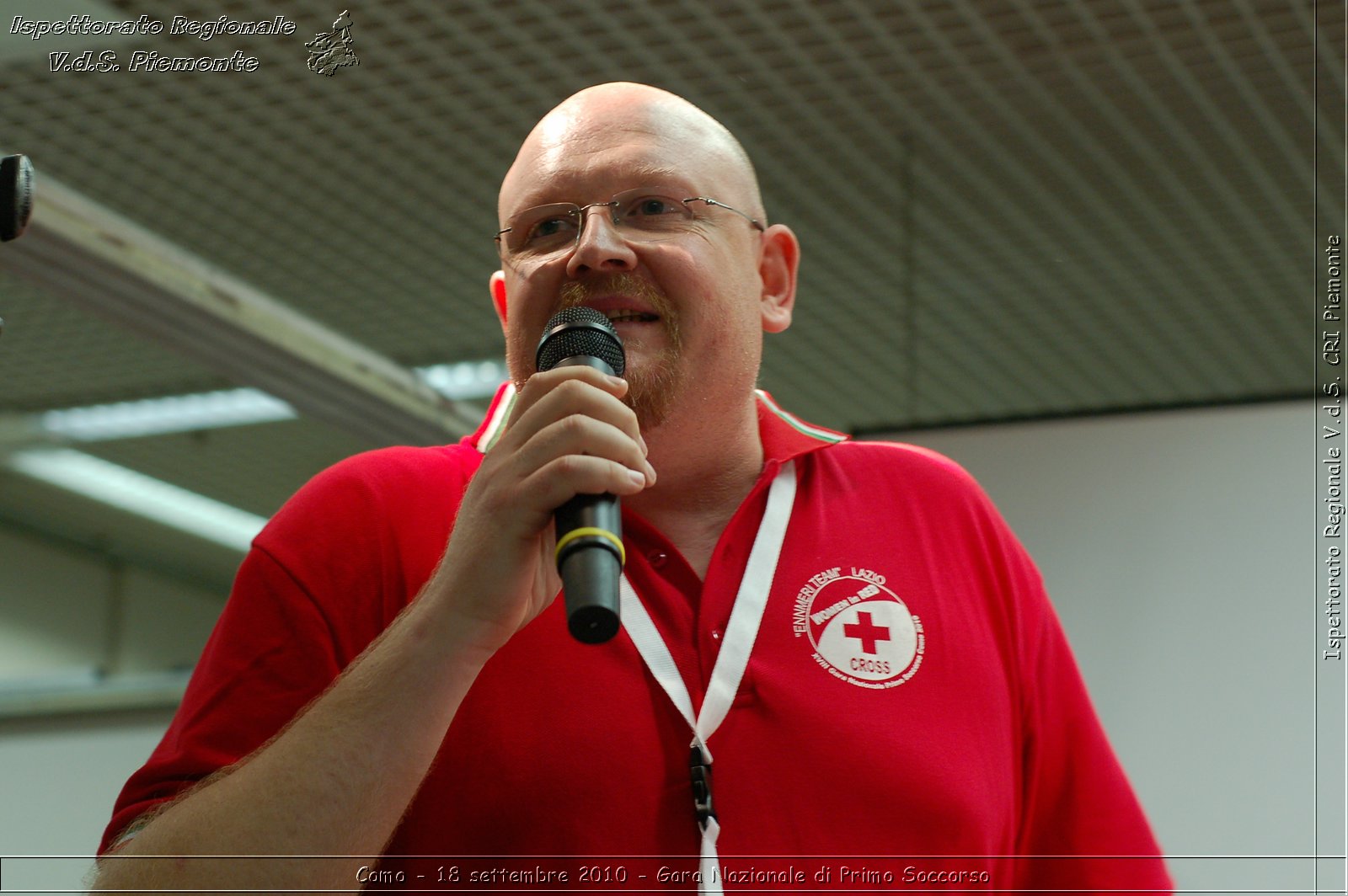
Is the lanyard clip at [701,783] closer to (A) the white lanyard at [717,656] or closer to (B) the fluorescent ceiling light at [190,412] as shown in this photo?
(A) the white lanyard at [717,656]

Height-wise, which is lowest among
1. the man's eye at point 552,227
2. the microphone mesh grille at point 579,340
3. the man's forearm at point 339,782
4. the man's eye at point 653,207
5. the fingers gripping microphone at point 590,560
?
the man's forearm at point 339,782

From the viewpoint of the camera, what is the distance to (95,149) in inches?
119

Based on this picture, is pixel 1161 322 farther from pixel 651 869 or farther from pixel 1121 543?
pixel 651 869

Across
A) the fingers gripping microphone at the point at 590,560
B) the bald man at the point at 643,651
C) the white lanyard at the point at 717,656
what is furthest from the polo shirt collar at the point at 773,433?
the fingers gripping microphone at the point at 590,560

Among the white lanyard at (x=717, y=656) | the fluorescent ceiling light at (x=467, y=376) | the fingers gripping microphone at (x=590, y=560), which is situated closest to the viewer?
the fingers gripping microphone at (x=590, y=560)

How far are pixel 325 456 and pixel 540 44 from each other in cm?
288

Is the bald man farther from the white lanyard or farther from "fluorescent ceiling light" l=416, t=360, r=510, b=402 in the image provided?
"fluorescent ceiling light" l=416, t=360, r=510, b=402

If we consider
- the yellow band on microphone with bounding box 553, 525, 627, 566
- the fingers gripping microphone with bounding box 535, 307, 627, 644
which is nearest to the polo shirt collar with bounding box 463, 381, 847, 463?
the fingers gripping microphone with bounding box 535, 307, 627, 644

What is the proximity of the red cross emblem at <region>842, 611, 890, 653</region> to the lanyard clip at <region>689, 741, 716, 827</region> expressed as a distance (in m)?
0.21

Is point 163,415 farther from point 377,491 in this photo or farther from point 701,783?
point 701,783

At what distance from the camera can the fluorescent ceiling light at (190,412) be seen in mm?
4422

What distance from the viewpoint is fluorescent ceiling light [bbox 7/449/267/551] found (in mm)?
5172

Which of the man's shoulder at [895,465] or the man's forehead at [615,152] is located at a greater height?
the man's forehead at [615,152]

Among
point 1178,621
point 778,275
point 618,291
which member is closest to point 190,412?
point 1178,621
